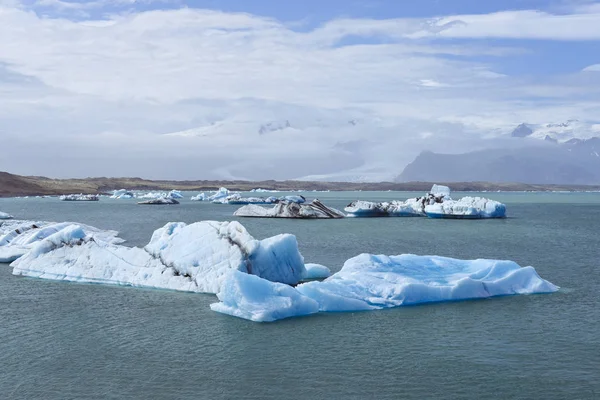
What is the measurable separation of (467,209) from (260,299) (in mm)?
40670

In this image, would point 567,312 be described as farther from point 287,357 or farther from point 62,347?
point 62,347

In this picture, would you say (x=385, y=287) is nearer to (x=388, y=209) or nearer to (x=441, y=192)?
(x=388, y=209)

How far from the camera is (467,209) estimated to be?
52.3 meters

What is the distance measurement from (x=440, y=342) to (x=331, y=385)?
347 centimetres

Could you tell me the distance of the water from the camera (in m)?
10.2

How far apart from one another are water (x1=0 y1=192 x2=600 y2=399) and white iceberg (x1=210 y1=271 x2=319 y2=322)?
353mm

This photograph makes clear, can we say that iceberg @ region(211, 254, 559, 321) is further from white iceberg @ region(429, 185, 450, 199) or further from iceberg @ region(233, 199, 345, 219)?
white iceberg @ region(429, 185, 450, 199)

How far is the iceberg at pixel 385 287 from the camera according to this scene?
14633 millimetres

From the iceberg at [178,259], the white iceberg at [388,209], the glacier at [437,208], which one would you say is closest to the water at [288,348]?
the iceberg at [178,259]

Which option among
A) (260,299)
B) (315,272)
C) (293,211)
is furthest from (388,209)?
(260,299)

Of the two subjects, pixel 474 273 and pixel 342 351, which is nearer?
pixel 342 351

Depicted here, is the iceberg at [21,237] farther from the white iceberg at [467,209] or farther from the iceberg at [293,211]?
the white iceberg at [467,209]

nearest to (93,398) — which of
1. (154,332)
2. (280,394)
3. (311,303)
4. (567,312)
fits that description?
(280,394)

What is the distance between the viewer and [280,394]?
9.90 m
